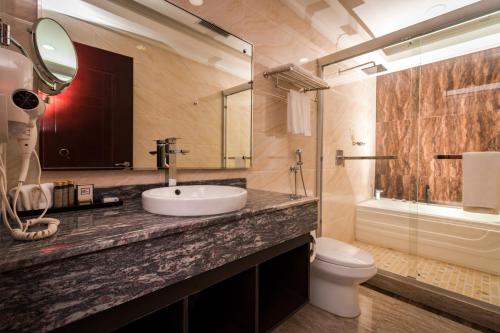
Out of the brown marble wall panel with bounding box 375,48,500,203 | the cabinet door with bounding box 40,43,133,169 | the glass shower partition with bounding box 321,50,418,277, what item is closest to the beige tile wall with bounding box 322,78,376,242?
the glass shower partition with bounding box 321,50,418,277

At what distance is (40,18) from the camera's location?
90 centimetres

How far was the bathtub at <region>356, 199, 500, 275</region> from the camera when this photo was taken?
6.57 ft

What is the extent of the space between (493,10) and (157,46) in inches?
82.6

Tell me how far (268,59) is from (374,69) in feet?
4.56

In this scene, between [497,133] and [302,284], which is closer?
[302,284]

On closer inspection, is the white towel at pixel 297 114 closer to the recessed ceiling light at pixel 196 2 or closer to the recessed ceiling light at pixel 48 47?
the recessed ceiling light at pixel 196 2

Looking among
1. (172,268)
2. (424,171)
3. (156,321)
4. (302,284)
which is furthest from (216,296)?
(424,171)

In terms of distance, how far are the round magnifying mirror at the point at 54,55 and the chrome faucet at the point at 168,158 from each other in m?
0.46

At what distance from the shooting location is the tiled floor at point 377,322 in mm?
1407

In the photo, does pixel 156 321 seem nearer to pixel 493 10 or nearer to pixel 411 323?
pixel 411 323

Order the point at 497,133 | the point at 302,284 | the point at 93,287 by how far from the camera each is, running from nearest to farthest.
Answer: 1. the point at 93,287
2. the point at 302,284
3. the point at 497,133

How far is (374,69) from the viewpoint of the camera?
245 centimetres

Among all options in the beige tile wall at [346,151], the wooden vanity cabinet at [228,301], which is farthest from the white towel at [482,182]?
the wooden vanity cabinet at [228,301]

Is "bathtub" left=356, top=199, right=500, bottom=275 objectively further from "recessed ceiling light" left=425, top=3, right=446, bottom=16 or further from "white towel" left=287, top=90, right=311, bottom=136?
"recessed ceiling light" left=425, top=3, right=446, bottom=16
